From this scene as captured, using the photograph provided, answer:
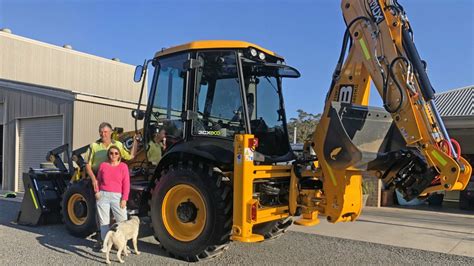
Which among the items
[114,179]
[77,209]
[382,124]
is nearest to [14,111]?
[77,209]

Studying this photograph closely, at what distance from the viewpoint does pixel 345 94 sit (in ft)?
18.5

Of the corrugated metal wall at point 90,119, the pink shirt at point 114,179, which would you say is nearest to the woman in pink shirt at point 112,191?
the pink shirt at point 114,179

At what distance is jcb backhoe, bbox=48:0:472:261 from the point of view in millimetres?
4934

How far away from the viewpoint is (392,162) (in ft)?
16.5

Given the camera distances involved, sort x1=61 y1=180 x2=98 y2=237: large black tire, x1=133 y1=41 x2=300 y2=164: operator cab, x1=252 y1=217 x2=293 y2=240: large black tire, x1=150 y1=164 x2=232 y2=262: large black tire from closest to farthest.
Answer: x1=150 y1=164 x2=232 y2=262: large black tire
x1=133 y1=41 x2=300 y2=164: operator cab
x1=252 y1=217 x2=293 y2=240: large black tire
x1=61 y1=180 x2=98 y2=237: large black tire

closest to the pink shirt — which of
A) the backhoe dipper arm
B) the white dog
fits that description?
the white dog

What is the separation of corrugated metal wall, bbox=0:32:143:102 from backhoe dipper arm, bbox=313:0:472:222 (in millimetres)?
20013

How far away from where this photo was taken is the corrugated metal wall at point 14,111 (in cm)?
1519

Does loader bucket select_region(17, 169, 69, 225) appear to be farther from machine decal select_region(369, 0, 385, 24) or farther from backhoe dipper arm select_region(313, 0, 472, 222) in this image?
machine decal select_region(369, 0, 385, 24)

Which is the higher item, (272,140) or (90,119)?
(90,119)

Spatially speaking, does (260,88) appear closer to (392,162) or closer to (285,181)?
(285,181)

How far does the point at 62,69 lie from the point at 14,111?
733 centimetres

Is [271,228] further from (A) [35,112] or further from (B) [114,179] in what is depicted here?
(A) [35,112]

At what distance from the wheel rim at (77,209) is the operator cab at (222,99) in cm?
195
